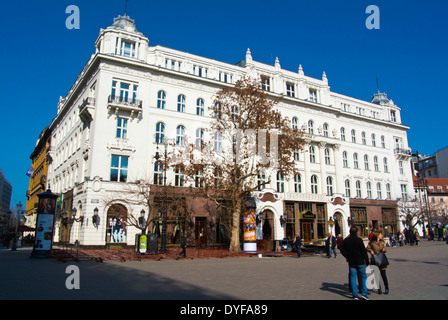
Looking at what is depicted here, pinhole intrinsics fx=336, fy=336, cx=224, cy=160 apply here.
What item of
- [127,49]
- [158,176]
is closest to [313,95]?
[127,49]

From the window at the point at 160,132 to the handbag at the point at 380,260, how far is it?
27.0 metres

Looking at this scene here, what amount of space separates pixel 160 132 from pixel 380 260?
2766 cm

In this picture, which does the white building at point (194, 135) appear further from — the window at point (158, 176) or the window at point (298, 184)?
the window at point (158, 176)

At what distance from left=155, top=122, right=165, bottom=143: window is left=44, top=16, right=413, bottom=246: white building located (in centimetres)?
16

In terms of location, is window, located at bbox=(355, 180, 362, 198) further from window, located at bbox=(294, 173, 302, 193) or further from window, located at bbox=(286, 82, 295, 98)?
window, located at bbox=(286, 82, 295, 98)

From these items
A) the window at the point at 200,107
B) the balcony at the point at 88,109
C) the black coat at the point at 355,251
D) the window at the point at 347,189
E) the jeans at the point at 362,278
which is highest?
the window at the point at 200,107

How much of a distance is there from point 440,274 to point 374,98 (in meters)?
49.8

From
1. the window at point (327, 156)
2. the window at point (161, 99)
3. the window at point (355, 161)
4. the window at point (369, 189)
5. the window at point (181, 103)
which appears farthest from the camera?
the window at point (355, 161)

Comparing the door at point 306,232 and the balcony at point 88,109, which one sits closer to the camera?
the balcony at point 88,109

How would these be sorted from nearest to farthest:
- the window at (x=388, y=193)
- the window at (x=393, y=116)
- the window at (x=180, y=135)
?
the window at (x=180, y=135), the window at (x=388, y=193), the window at (x=393, y=116)

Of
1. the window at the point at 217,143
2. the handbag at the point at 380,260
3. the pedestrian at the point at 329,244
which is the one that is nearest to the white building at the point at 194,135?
the window at the point at 217,143

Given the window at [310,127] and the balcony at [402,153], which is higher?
the window at [310,127]

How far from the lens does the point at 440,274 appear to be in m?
13.1

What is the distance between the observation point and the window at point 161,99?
3503 centimetres
